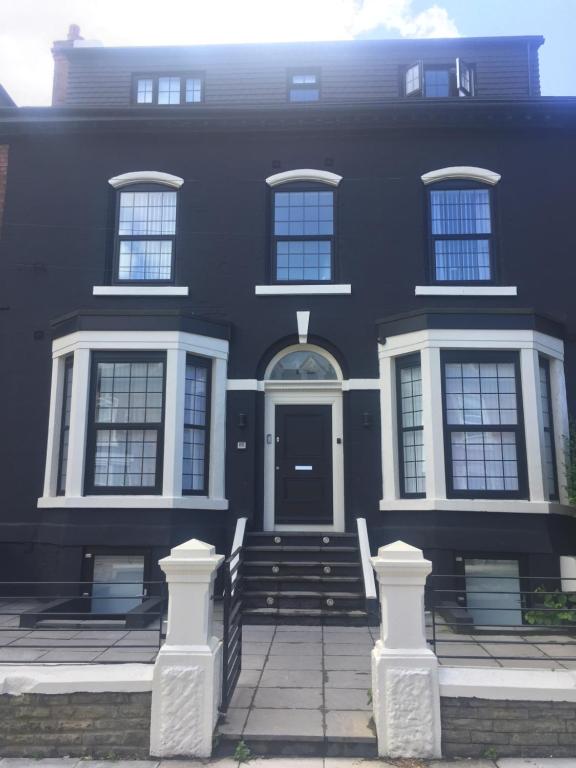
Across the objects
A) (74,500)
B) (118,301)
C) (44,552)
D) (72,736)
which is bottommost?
(72,736)

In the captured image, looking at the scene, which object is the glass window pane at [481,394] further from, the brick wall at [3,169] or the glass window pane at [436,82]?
the brick wall at [3,169]

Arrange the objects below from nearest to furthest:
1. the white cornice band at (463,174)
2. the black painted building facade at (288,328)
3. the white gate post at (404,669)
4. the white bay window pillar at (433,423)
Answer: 1. the white gate post at (404,669)
2. the white bay window pillar at (433,423)
3. the black painted building facade at (288,328)
4. the white cornice band at (463,174)

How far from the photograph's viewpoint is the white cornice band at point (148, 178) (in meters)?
9.85

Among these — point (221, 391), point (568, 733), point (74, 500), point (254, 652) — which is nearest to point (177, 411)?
point (221, 391)

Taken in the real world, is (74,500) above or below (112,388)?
below

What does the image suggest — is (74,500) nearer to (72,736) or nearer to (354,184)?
(72,736)

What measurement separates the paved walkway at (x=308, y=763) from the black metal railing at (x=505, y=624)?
703 millimetres

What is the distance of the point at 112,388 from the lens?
864 cm

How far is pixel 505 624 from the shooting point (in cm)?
645

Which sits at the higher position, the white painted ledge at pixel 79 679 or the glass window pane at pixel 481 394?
the glass window pane at pixel 481 394

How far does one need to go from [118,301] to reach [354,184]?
409cm

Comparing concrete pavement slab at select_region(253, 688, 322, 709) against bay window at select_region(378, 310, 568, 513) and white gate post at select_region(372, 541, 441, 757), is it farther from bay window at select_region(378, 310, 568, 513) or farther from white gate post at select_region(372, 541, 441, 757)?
bay window at select_region(378, 310, 568, 513)

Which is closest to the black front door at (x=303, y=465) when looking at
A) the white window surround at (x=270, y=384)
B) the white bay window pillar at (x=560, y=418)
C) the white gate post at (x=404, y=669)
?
the white window surround at (x=270, y=384)

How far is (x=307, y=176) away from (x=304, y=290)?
73.6 inches
